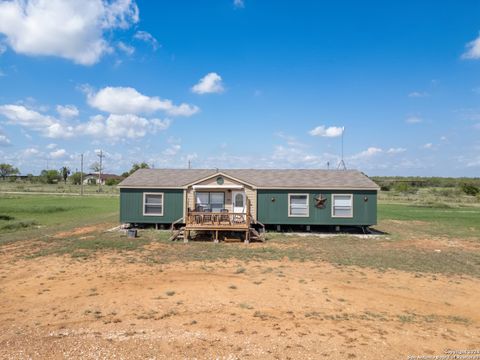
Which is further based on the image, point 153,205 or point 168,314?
point 153,205

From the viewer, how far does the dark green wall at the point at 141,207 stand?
19234 mm

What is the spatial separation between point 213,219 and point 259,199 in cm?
367

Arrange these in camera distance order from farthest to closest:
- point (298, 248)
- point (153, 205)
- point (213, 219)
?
1. point (153, 205)
2. point (213, 219)
3. point (298, 248)

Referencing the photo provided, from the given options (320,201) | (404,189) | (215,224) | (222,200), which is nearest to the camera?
(215,224)

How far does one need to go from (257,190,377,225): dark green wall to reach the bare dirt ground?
774 centimetres

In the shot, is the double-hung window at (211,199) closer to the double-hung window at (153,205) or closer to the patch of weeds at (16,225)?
the double-hung window at (153,205)

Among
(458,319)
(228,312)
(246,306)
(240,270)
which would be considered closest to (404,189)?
(240,270)

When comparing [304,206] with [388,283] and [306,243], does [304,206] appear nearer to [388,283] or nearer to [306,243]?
[306,243]

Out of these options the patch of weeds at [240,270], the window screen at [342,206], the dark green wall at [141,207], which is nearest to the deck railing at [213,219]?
the dark green wall at [141,207]

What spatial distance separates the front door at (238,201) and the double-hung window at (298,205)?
2785mm

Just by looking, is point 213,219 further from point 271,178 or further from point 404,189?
point 404,189

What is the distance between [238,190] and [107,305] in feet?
40.4

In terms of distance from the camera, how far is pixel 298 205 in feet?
62.4

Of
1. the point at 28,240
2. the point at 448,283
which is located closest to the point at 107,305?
the point at 448,283
